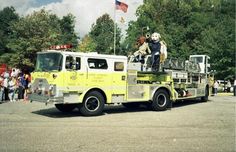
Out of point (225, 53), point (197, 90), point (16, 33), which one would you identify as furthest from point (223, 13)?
point (197, 90)

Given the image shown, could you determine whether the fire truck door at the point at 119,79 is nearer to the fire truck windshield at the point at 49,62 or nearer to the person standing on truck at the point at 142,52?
the person standing on truck at the point at 142,52

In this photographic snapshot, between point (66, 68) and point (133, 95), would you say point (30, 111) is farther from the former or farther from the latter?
point (133, 95)

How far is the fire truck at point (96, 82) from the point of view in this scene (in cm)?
1430

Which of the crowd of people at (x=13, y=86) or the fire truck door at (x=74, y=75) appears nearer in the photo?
the fire truck door at (x=74, y=75)

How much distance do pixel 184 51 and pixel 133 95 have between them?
32.5 meters

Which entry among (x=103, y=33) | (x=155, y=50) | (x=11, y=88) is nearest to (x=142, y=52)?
(x=155, y=50)

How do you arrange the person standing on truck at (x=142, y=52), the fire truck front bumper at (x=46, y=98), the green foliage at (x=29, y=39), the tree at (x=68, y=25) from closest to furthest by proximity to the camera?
the fire truck front bumper at (x=46, y=98) < the person standing on truck at (x=142, y=52) < the green foliage at (x=29, y=39) < the tree at (x=68, y=25)

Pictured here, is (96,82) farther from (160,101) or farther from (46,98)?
(160,101)

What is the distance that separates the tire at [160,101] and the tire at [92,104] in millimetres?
2848

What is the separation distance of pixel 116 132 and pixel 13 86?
1063 cm

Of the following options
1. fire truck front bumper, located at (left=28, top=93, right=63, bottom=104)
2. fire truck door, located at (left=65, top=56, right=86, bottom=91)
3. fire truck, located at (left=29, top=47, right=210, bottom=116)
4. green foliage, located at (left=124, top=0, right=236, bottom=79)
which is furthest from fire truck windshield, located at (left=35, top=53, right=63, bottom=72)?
green foliage, located at (left=124, top=0, right=236, bottom=79)

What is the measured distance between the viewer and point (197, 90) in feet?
Answer: 67.7

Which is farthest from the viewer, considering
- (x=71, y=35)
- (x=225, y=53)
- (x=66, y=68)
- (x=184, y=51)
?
(x=71, y=35)

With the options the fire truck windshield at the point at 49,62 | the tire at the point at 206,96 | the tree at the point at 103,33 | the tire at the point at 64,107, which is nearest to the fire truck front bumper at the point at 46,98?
the fire truck windshield at the point at 49,62
